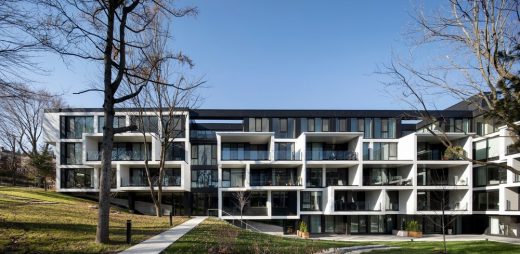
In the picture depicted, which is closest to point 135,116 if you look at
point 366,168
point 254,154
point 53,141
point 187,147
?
point 187,147

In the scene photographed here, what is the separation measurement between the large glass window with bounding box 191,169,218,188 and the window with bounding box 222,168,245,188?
1.62 metres

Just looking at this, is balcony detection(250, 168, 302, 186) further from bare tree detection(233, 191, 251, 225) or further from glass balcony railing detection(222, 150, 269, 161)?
glass balcony railing detection(222, 150, 269, 161)

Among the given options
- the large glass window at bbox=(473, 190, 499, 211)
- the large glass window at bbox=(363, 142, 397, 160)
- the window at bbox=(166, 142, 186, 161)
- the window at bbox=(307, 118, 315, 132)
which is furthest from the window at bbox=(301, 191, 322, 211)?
the large glass window at bbox=(473, 190, 499, 211)

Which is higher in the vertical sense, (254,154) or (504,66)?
(504,66)

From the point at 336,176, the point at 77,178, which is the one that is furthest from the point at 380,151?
→ the point at 77,178

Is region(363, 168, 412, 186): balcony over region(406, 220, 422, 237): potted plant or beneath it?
over

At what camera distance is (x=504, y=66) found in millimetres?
9586

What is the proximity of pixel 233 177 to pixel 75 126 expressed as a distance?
17.3m

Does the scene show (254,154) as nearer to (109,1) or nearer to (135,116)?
(135,116)

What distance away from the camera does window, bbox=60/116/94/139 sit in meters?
37.0

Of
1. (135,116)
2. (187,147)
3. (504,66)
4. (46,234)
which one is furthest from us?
(187,147)

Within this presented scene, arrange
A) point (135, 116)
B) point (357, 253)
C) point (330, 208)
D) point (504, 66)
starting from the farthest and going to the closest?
point (330, 208), point (135, 116), point (357, 253), point (504, 66)

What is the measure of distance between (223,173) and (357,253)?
938 inches

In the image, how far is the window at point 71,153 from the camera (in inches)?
1466
